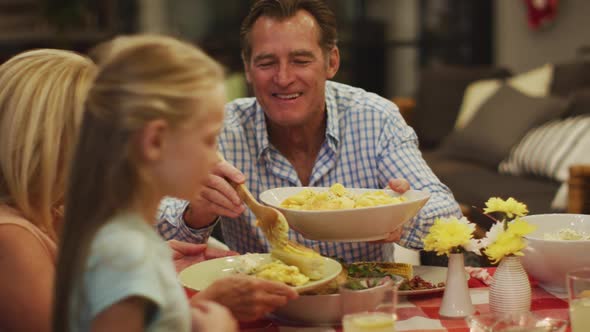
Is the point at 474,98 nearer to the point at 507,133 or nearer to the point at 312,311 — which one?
the point at 507,133

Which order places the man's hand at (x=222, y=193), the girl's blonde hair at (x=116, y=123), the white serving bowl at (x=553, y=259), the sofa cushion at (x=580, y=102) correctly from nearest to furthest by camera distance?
the girl's blonde hair at (x=116, y=123) → the white serving bowl at (x=553, y=259) → the man's hand at (x=222, y=193) → the sofa cushion at (x=580, y=102)

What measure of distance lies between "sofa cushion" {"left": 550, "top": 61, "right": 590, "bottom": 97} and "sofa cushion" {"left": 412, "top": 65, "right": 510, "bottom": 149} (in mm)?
938

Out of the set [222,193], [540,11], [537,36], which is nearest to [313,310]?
[222,193]

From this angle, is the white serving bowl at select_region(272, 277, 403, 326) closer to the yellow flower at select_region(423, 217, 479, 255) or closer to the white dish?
the white dish

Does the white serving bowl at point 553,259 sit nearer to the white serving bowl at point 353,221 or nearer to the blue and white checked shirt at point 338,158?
the white serving bowl at point 353,221

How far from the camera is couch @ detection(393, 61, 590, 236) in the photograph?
3.72 meters

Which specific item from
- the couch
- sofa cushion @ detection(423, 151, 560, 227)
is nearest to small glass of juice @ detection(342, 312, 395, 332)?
the couch

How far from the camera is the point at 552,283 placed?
150 centimetres

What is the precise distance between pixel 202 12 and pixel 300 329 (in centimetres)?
659

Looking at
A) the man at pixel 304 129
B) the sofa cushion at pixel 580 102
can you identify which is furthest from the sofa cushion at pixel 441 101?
the man at pixel 304 129

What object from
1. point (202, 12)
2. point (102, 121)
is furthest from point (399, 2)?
point (102, 121)

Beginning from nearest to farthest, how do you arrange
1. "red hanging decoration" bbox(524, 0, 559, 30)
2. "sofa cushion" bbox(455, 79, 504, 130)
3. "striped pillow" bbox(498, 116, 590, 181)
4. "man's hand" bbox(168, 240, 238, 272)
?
"man's hand" bbox(168, 240, 238, 272), "striped pillow" bbox(498, 116, 590, 181), "sofa cushion" bbox(455, 79, 504, 130), "red hanging decoration" bbox(524, 0, 559, 30)

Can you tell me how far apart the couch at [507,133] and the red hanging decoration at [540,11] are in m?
0.49

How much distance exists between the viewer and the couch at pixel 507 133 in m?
3.72
